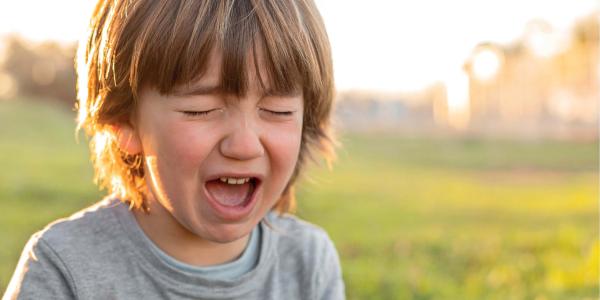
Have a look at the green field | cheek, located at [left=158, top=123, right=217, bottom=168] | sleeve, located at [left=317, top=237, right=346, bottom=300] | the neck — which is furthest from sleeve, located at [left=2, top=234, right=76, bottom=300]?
the green field

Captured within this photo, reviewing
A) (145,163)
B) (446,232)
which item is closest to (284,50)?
(145,163)

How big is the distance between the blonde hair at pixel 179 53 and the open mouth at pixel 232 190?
0.73ft

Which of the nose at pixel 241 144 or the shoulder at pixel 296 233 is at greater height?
the nose at pixel 241 144

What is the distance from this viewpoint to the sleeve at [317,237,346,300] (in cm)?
234

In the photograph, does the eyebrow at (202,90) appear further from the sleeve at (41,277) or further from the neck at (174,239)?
the sleeve at (41,277)

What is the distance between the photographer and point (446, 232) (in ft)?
22.2

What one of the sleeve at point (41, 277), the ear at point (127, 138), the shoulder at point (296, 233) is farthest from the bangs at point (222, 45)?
the shoulder at point (296, 233)

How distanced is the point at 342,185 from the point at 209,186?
31.0ft

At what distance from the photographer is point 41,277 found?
6.35ft

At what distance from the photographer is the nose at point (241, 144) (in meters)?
1.84

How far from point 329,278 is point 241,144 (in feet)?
2.27

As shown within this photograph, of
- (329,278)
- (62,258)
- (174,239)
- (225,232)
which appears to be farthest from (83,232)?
(329,278)

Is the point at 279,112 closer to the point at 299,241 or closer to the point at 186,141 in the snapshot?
the point at 186,141

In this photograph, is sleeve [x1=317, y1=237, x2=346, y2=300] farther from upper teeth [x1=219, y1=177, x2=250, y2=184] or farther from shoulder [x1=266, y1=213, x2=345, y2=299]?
upper teeth [x1=219, y1=177, x2=250, y2=184]
